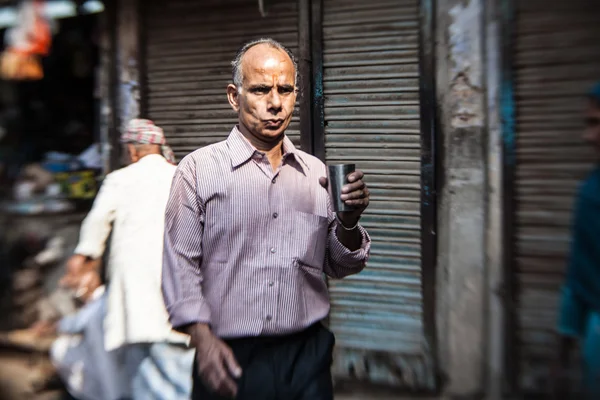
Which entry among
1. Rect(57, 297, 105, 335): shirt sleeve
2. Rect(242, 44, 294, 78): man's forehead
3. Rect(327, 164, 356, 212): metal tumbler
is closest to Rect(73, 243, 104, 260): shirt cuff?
Rect(57, 297, 105, 335): shirt sleeve

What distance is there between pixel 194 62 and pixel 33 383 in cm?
217

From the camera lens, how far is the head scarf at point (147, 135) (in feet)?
8.98

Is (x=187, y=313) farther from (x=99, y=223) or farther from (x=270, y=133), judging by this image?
(x=99, y=223)

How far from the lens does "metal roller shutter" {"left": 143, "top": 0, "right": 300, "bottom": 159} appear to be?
2.65m

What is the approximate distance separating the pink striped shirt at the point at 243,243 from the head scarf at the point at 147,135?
877 mm

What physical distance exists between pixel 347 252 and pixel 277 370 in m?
0.51

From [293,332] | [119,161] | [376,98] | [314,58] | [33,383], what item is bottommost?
[33,383]

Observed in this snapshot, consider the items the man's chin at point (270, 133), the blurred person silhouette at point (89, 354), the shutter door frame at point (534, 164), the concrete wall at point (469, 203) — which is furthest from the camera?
the blurred person silhouette at point (89, 354)

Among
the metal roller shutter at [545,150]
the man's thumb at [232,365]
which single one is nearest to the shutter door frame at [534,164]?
the metal roller shutter at [545,150]

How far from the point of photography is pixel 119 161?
116 inches

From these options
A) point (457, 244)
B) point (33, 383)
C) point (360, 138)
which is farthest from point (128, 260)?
point (457, 244)

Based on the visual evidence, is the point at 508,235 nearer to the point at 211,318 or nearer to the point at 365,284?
the point at 365,284

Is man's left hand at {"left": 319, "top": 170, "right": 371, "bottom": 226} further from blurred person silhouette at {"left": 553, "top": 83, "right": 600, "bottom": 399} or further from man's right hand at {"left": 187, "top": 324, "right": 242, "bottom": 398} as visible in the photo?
blurred person silhouette at {"left": 553, "top": 83, "right": 600, "bottom": 399}

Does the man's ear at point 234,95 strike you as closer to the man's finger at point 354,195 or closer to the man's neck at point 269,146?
the man's neck at point 269,146
